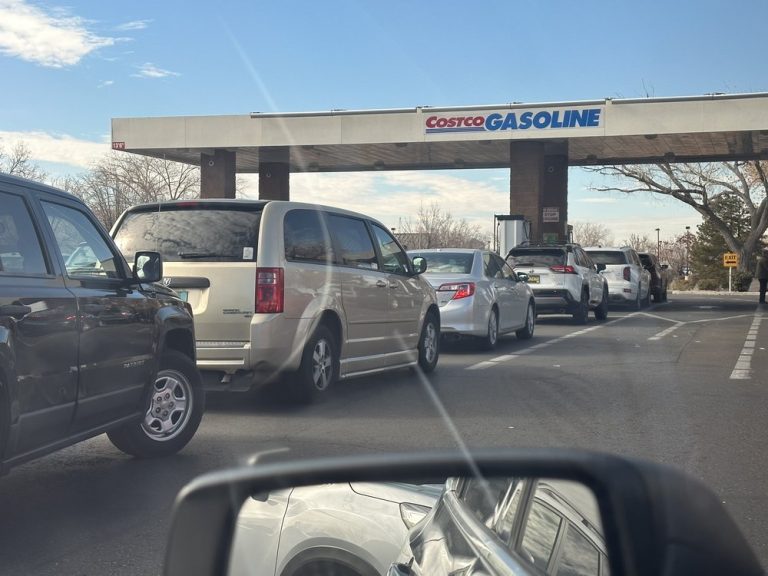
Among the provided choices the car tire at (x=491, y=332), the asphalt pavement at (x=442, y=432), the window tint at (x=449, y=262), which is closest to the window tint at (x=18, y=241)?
the asphalt pavement at (x=442, y=432)

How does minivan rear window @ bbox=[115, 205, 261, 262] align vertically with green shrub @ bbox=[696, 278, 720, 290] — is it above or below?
above

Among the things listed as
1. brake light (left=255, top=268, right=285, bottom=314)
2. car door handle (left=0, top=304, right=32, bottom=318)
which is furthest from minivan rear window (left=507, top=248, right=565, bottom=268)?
car door handle (left=0, top=304, right=32, bottom=318)

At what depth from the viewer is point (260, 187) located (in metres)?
35.3

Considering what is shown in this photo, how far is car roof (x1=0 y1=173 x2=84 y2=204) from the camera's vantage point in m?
4.82

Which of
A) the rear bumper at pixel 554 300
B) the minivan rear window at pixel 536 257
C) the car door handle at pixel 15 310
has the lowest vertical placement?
the rear bumper at pixel 554 300

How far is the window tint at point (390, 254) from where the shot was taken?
983 centimetres

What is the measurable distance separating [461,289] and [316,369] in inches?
193

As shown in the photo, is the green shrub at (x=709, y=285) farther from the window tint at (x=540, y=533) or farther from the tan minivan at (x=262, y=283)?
the window tint at (x=540, y=533)

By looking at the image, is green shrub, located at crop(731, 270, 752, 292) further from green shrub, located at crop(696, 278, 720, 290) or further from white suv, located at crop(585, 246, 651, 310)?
white suv, located at crop(585, 246, 651, 310)

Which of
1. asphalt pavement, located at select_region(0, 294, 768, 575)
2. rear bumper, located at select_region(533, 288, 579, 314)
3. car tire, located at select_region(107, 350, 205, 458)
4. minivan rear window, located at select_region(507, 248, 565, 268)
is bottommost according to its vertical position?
asphalt pavement, located at select_region(0, 294, 768, 575)

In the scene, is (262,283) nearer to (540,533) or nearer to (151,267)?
(151,267)

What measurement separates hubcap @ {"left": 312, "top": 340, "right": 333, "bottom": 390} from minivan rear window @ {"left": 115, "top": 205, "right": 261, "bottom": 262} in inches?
45.7

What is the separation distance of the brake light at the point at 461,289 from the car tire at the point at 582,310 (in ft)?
22.8

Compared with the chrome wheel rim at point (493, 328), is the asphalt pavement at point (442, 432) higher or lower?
lower
